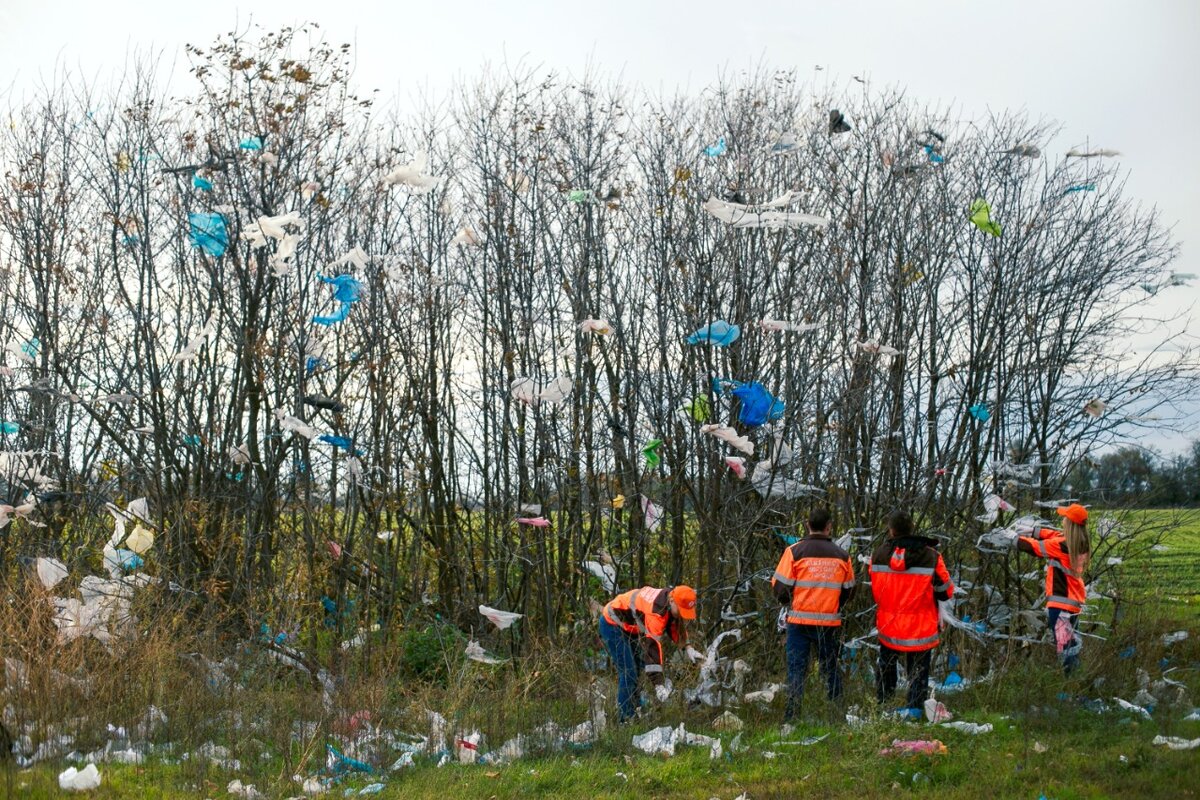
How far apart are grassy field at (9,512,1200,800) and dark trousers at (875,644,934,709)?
22 centimetres

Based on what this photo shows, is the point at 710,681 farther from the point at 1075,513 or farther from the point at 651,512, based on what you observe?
the point at 651,512

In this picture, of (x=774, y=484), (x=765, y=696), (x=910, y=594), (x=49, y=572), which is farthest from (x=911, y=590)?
(x=49, y=572)

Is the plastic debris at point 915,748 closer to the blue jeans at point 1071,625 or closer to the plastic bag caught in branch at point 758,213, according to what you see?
the blue jeans at point 1071,625

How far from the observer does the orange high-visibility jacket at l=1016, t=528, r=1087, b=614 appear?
8461 millimetres

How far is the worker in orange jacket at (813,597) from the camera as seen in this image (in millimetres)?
6969

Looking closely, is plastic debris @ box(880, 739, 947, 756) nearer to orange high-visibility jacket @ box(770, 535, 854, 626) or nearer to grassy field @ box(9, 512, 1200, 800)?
grassy field @ box(9, 512, 1200, 800)

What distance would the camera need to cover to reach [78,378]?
40.2 feet

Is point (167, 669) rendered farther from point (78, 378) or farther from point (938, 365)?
point (938, 365)

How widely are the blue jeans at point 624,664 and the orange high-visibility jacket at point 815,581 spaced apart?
1.03 metres

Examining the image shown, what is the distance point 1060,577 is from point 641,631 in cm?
359

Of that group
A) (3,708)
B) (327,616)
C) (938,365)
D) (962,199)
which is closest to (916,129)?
(962,199)

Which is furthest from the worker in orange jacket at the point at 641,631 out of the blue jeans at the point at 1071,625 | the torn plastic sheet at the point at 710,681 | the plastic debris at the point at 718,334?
the blue jeans at the point at 1071,625

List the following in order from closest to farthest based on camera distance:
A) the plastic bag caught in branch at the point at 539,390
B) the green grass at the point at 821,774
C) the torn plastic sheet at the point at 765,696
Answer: the green grass at the point at 821,774 → the torn plastic sheet at the point at 765,696 → the plastic bag caught in branch at the point at 539,390

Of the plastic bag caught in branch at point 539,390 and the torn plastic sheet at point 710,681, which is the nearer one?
the torn plastic sheet at point 710,681
